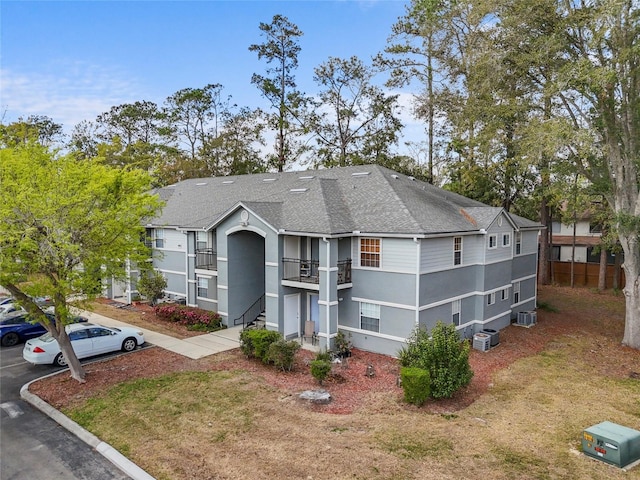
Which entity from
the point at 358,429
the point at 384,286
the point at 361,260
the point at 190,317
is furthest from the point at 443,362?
the point at 190,317

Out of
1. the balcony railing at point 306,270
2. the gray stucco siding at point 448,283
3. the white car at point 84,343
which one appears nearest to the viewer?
the white car at point 84,343

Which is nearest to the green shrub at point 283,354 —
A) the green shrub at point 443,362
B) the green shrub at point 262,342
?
the green shrub at point 262,342

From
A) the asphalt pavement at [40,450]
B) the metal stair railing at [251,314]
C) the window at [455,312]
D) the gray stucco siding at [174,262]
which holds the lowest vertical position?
the asphalt pavement at [40,450]

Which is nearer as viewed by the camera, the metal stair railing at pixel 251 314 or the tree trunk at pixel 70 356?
the tree trunk at pixel 70 356

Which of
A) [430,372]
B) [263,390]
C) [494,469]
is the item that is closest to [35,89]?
[263,390]

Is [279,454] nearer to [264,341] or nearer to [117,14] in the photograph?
[264,341]

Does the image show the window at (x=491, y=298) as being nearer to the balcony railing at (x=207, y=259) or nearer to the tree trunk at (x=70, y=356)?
the balcony railing at (x=207, y=259)

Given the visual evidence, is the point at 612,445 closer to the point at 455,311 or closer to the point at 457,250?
the point at 455,311
